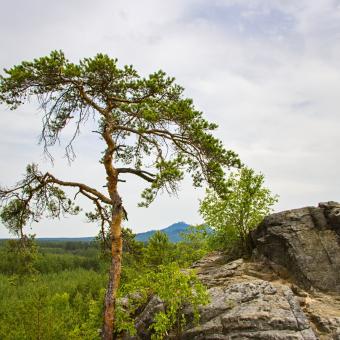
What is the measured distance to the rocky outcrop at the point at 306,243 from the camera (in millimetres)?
16844

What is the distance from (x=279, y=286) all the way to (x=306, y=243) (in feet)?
→ 10.5

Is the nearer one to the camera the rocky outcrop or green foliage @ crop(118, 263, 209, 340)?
green foliage @ crop(118, 263, 209, 340)

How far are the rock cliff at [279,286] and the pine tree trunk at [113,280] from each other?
48.3 inches

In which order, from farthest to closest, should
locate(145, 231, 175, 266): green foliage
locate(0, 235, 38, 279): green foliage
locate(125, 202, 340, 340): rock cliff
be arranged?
1. locate(145, 231, 175, 266): green foliage
2. locate(0, 235, 38, 279): green foliage
3. locate(125, 202, 340, 340): rock cliff

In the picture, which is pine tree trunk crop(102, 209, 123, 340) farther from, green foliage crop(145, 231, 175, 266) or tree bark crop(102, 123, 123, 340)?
green foliage crop(145, 231, 175, 266)

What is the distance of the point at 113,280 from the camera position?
1708 cm

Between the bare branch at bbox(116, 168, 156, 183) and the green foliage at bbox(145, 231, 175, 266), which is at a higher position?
the bare branch at bbox(116, 168, 156, 183)

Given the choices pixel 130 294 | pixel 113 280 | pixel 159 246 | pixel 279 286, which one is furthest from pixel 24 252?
pixel 159 246

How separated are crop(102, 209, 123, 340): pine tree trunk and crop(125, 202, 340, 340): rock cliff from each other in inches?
48.3

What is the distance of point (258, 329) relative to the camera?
43.3ft

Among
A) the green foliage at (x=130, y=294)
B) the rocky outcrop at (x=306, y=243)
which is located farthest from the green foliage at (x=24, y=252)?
the rocky outcrop at (x=306, y=243)

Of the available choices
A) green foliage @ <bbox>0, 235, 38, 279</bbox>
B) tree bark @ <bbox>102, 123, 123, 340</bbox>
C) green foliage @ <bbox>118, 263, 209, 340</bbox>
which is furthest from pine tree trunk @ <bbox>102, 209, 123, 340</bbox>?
green foliage @ <bbox>0, 235, 38, 279</bbox>

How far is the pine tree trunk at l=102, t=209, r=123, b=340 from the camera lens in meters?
16.5

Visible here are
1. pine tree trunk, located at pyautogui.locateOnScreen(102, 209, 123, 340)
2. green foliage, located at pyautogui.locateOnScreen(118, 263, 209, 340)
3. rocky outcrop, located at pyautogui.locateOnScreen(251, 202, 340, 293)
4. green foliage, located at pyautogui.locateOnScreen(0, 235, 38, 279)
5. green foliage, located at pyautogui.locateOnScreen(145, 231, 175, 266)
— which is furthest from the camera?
green foliage, located at pyautogui.locateOnScreen(145, 231, 175, 266)
